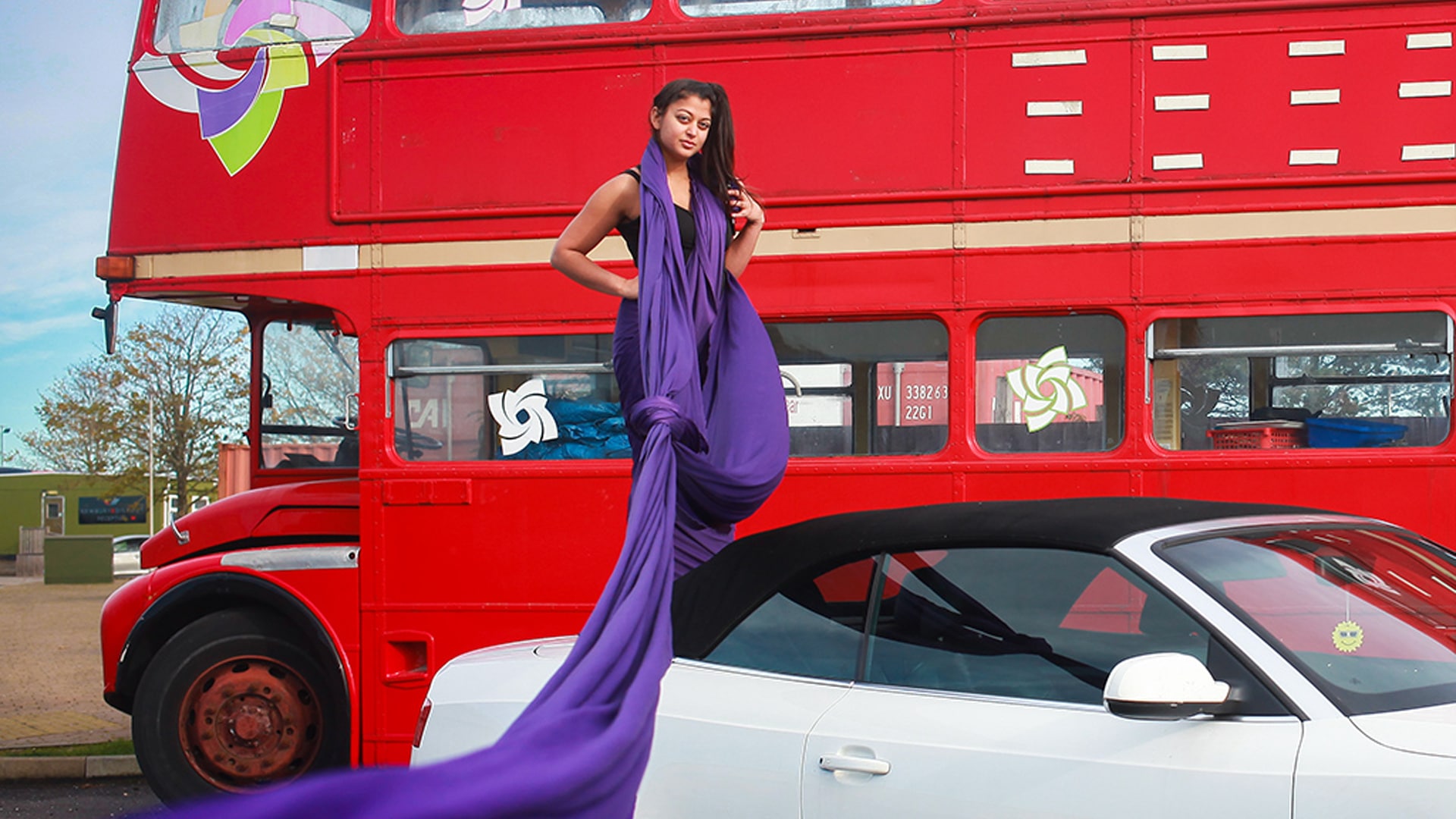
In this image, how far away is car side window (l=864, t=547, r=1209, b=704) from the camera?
294 cm

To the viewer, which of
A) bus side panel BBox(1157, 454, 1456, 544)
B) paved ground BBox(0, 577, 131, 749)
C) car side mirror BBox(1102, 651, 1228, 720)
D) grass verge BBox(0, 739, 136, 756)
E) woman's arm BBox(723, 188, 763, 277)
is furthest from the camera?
paved ground BBox(0, 577, 131, 749)

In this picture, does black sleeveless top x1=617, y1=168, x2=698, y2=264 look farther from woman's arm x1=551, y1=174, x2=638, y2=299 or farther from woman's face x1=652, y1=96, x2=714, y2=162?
woman's face x1=652, y1=96, x2=714, y2=162

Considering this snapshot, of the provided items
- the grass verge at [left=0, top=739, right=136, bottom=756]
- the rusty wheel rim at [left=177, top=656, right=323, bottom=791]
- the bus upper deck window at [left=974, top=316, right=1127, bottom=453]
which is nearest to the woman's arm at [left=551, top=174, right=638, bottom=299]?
the bus upper deck window at [left=974, top=316, right=1127, bottom=453]

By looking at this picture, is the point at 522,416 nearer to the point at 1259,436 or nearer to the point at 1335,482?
the point at 1259,436

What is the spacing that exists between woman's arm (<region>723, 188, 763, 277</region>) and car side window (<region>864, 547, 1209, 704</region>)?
1.33 metres

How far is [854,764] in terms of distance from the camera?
289 centimetres

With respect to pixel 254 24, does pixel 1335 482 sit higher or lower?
lower

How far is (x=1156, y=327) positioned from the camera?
17.8 ft

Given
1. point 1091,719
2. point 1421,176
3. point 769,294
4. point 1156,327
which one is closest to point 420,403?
point 769,294

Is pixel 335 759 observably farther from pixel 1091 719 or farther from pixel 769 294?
pixel 1091 719

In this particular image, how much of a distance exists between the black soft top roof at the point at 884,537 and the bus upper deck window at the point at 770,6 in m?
3.05

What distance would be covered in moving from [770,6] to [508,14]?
4.30 ft

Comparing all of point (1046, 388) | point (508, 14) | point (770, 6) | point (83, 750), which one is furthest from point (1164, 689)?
point (83, 750)

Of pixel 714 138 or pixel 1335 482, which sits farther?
pixel 1335 482
